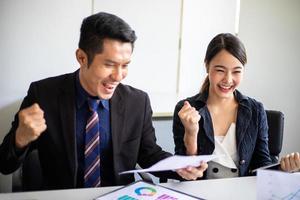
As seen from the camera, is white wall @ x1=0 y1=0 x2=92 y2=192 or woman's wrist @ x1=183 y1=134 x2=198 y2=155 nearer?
woman's wrist @ x1=183 y1=134 x2=198 y2=155

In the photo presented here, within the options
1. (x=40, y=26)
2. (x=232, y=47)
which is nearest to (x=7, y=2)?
(x=40, y=26)

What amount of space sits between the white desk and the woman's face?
18.1 inches

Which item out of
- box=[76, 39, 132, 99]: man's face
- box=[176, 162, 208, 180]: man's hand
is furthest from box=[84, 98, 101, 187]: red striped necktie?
box=[176, 162, 208, 180]: man's hand

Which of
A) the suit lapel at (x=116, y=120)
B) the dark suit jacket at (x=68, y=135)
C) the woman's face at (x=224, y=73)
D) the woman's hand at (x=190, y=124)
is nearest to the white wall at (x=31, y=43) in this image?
the dark suit jacket at (x=68, y=135)

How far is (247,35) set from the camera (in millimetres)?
3033

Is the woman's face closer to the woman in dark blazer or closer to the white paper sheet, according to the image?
the woman in dark blazer

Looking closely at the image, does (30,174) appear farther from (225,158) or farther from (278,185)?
(278,185)

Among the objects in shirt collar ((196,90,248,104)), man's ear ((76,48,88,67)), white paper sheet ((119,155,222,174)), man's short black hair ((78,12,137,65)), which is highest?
man's short black hair ((78,12,137,65))

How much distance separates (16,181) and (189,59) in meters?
1.75

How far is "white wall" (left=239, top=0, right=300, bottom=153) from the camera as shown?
119 inches

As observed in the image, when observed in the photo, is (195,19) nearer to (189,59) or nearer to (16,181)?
(189,59)

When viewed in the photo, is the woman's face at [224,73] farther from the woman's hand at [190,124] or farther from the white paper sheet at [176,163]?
the white paper sheet at [176,163]

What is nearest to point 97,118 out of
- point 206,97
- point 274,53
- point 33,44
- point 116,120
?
point 116,120

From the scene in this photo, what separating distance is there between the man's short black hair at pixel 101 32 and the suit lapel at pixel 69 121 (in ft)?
0.68
